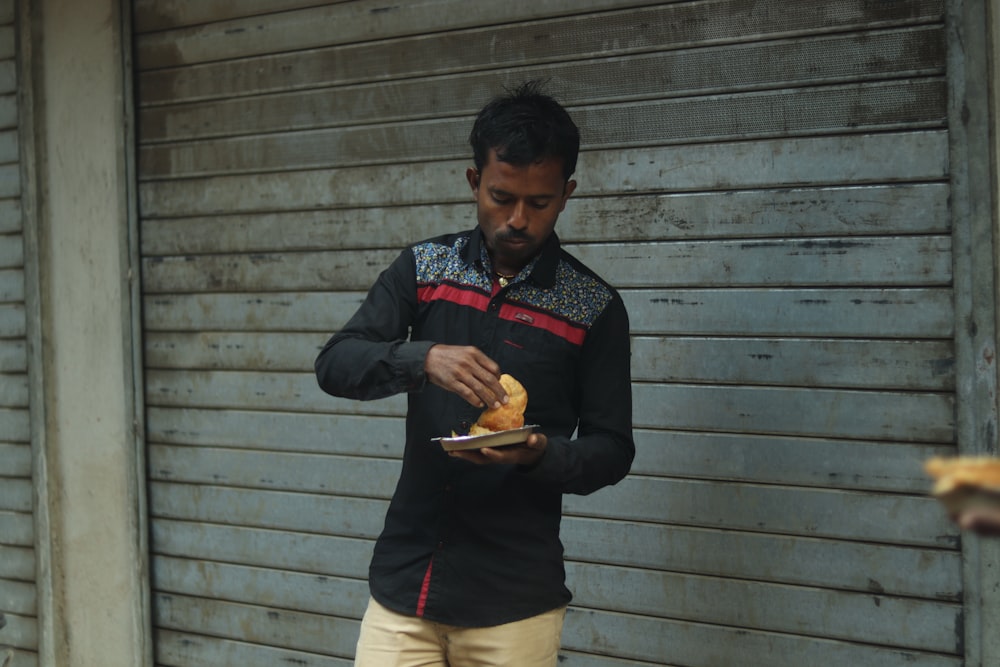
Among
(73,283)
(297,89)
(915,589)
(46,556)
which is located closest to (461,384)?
(915,589)

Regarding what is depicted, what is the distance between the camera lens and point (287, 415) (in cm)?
496

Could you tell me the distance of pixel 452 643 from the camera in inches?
109

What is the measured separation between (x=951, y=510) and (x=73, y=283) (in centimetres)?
507

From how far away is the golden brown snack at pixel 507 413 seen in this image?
2.59 meters

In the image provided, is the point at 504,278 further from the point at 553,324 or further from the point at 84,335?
the point at 84,335

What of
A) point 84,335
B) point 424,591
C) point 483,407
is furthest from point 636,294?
point 84,335

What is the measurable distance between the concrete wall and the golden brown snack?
3.22m

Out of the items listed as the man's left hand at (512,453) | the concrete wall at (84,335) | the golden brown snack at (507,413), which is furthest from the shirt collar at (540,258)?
the concrete wall at (84,335)

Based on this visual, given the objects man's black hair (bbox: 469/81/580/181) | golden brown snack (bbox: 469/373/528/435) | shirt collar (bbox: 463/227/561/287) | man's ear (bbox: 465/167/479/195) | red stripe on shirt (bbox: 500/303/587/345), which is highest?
man's black hair (bbox: 469/81/580/181)

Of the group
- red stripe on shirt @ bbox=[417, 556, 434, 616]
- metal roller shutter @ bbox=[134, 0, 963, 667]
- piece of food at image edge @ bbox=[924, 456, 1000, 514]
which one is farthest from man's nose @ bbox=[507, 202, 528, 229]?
piece of food at image edge @ bbox=[924, 456, 1000, 514]

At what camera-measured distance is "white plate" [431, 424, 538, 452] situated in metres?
2.38

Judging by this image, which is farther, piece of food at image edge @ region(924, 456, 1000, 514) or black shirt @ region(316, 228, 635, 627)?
black shirt @ region(316, 228, 635, 627)

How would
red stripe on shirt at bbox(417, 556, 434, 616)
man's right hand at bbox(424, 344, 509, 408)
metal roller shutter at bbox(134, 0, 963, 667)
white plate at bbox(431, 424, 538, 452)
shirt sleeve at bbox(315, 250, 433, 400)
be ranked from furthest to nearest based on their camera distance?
metal roller shutter at bbox(134, 0, 963, 667) < red stripe on shirt at bbox(417, 556, 434, 616) < shirt sleeve at bbox(315, 250, 433, 400) < man's right hand at bbox(424, 344, 509, 408) < white plate at bbox(431, 424, 538, 452)

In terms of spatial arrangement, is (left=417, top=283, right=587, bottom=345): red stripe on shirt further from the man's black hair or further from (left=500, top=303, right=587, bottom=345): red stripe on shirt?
the man's black hair
